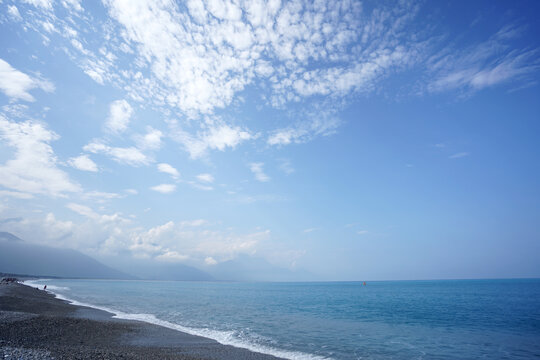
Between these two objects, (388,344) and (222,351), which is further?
(388,344)

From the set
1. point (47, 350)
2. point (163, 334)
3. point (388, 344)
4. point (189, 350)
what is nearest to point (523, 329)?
point (388, 344)

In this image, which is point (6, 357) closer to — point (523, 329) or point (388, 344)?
point (388, 344)

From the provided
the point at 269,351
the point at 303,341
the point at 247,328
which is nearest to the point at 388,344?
the point at 303,341

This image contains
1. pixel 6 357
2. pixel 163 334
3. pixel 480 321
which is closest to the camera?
pixel 6 357

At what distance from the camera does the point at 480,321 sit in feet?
117

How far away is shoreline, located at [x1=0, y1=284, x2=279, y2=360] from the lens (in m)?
15.4

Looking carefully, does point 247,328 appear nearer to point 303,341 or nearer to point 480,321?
point 303,341

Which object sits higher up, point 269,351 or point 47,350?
point 47,350

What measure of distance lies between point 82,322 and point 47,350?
11936 mm

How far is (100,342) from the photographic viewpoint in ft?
65.1

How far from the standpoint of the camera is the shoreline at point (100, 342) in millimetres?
15398

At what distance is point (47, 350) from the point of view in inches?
601

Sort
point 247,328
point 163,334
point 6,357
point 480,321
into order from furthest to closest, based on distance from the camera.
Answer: point 480,321 < point 247,328 < point 163,334 < point 6,357

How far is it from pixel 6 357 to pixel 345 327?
1158 inches
